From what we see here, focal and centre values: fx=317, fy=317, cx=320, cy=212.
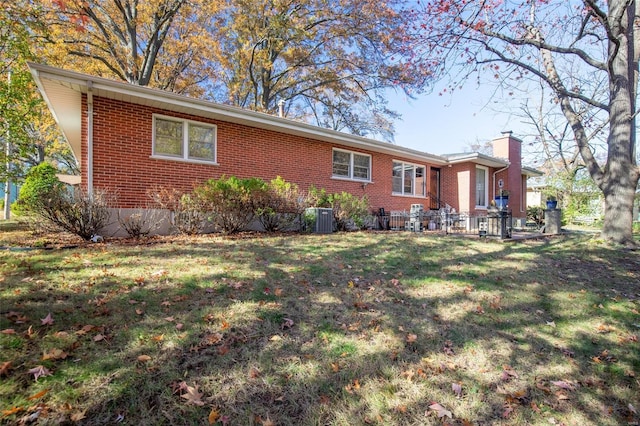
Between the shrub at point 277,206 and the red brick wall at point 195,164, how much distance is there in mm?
1862

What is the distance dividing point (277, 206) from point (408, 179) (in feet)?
27.0

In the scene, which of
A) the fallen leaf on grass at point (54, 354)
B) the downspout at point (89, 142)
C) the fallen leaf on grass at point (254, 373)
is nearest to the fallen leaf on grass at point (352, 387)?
the fallen leaf on grass at point (254, 373)

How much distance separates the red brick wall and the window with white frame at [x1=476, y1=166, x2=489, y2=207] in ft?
19.6

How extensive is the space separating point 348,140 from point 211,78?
1179cm

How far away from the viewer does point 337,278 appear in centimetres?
441

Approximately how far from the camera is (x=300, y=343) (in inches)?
109

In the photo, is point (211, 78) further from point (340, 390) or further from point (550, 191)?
point (550, 191)

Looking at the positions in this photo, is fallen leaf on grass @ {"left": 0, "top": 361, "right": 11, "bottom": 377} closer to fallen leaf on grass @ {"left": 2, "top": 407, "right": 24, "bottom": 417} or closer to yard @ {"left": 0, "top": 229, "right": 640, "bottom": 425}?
yard @ {"left": 0, "top": 229, "right": 640, "bottom": 425}

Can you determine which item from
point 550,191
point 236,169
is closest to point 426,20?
point 236,169

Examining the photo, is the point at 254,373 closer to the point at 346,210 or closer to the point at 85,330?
the point at 85,330

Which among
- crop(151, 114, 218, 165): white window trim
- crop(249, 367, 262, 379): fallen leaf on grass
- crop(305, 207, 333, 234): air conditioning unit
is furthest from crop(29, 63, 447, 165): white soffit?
crop(249, 367, 262, 379): fallen leaf on grass

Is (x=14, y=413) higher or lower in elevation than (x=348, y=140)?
lower

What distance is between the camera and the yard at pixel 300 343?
208 cm

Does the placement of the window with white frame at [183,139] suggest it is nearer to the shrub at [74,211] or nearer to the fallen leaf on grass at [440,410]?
the shrub at [74,211]
